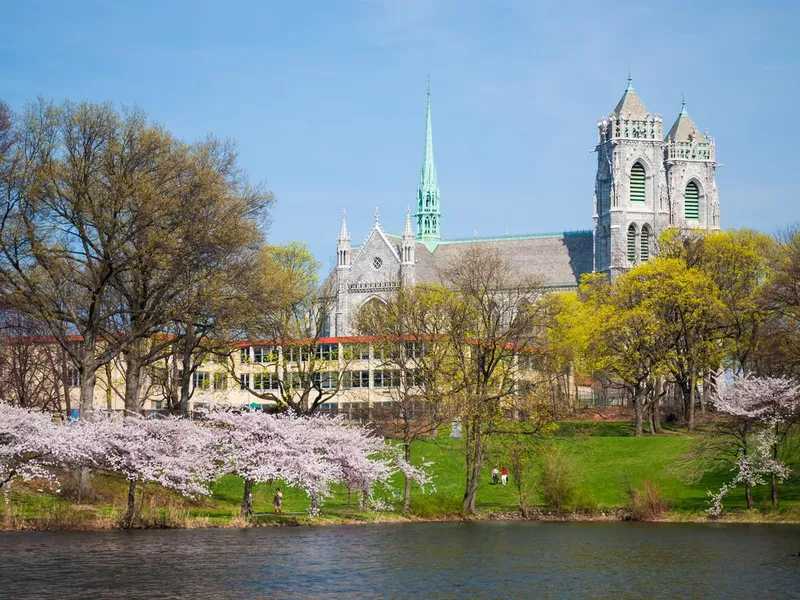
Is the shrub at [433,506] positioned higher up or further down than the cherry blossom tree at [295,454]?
further down

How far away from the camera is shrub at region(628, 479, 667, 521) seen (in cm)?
5181

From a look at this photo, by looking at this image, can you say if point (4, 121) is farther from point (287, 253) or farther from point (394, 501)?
point (287, 253)

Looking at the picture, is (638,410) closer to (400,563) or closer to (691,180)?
(400,563)

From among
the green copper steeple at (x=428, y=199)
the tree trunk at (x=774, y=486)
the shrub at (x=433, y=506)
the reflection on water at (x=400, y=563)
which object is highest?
the green copper steeple at (x=428, y=199)

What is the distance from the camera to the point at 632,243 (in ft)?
418

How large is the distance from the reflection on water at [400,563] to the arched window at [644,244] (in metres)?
82.4

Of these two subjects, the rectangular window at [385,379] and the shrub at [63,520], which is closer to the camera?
the shrub at [63,520]

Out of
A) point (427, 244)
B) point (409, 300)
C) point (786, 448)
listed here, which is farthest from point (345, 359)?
point (427, 244)

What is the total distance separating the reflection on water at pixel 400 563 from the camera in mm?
30062

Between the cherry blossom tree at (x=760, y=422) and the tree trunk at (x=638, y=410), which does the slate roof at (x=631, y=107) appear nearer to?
the tree trunk at (x=638, y=410)

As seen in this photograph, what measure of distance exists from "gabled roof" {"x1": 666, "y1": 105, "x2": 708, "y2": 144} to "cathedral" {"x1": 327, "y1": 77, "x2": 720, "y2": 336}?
112 mm

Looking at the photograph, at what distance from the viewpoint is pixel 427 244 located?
14188cm

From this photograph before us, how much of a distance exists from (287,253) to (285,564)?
50006mm

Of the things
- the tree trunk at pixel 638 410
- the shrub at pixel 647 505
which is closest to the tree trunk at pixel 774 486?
the shrub at pixel 647 505
